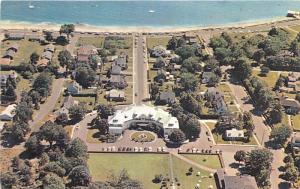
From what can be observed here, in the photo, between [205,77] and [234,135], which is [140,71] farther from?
[234,135]

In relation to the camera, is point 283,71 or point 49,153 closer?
point 49,153

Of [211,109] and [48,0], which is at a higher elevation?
[48,0]

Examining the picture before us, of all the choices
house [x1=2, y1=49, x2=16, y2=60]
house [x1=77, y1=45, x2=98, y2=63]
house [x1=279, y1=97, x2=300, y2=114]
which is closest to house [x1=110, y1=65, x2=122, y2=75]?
house [x1=77, y1=45, x2=98, y2=63]

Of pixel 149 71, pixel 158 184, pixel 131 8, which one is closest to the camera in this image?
pixel 158 184

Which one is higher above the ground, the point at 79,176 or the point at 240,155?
the point at 240,155

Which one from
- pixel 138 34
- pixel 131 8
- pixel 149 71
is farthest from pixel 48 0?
pixel 149 71

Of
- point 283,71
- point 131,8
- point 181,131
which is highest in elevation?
point 131,8

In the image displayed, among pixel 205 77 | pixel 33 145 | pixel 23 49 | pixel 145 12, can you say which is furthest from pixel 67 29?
pixel 33 145

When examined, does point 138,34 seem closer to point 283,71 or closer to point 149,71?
point 149,71

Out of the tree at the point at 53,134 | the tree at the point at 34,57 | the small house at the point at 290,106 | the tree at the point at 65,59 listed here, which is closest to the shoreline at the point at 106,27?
the tree at the point at 34,57
